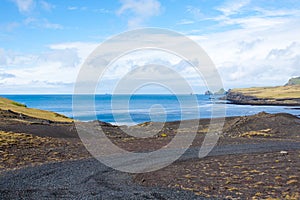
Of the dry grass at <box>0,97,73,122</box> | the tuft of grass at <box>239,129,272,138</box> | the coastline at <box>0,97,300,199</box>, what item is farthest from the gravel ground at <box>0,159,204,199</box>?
the dry grass at <box>0,97,73,122</box>

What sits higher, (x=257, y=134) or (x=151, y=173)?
(x=151, y=173)

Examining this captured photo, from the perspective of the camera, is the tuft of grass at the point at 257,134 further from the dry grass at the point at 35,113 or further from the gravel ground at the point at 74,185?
the dry grass at the point at 35,113

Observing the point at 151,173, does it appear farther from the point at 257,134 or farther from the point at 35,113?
the point at 35,113

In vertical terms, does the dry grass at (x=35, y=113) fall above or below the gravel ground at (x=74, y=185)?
above

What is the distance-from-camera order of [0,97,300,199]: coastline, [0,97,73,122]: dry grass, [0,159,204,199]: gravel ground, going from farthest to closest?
[0,97,73,122]: dry grass → [0,97,300,199]: coastline → [0,159,204,199]: gravel ground

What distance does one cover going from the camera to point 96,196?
535 inches

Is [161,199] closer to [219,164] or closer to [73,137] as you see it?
[219,164]

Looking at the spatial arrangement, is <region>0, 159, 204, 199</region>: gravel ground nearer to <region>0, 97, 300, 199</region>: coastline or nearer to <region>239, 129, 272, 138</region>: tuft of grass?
<region>0, 97, 300, 199</region>: coastline

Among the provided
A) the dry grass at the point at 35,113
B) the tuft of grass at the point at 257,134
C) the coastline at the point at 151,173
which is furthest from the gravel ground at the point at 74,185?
the dry grass at the point at 35,113

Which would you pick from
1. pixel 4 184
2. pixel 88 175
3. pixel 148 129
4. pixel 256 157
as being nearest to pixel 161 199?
pixel 88 175

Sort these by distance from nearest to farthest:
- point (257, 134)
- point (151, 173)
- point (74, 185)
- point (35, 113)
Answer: point (74, 185) → point (151, 173) → point (257, 134) → point (35, 113)

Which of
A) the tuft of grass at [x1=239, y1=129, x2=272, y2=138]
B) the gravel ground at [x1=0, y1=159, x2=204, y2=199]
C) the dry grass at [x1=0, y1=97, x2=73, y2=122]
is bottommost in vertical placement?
the tuft of grass at [x1=239, y1=129, x2=272, y2=138]

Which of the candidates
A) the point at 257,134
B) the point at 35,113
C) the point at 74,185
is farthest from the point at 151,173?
the point at 35,113

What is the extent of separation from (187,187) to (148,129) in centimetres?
3047
